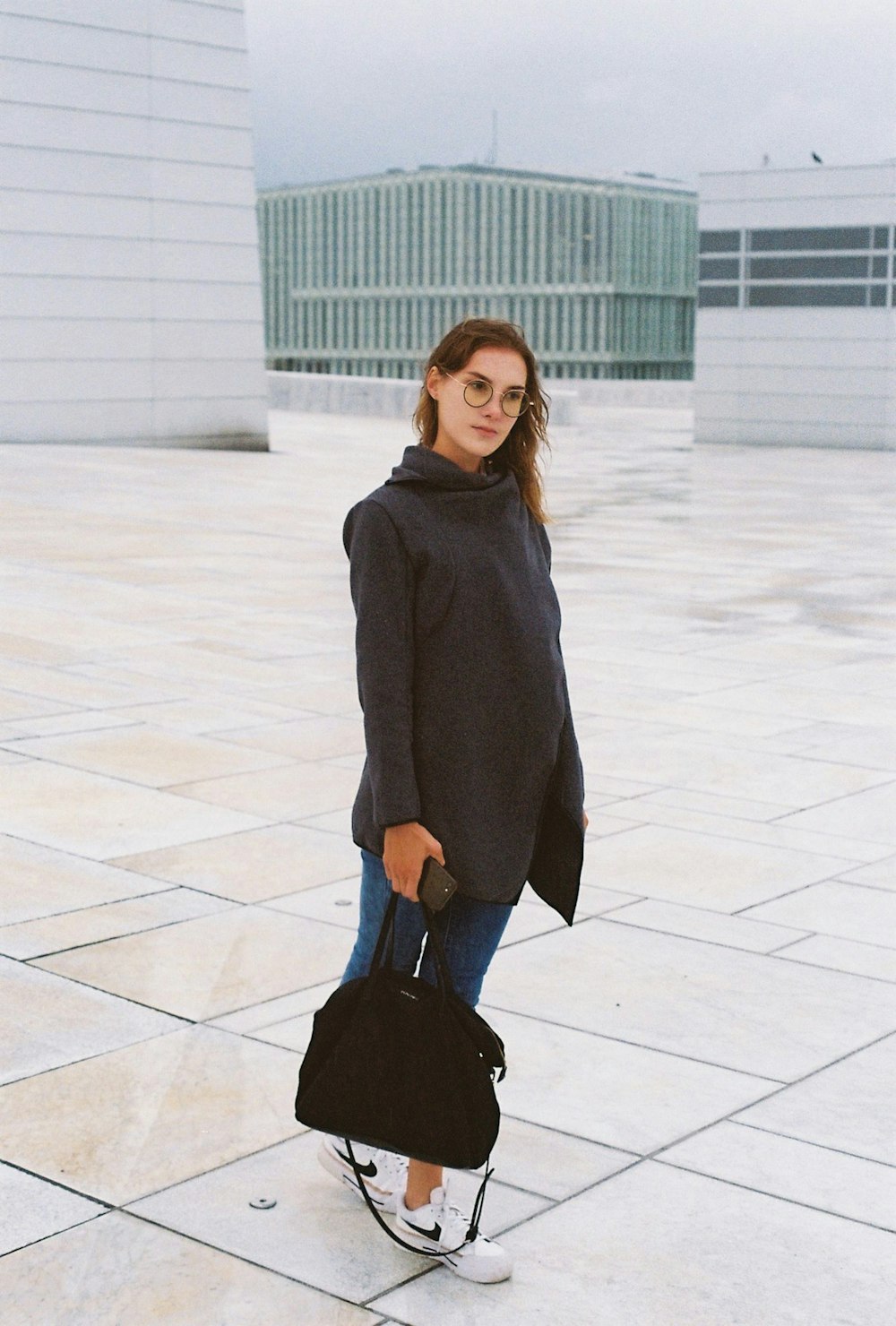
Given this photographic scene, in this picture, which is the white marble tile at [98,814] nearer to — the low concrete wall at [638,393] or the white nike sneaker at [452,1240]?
the white nike sneaker at [452,1240]

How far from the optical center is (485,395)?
3.28m

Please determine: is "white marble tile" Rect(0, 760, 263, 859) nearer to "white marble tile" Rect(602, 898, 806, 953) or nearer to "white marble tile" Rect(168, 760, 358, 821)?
"white marble tile" Rect(168, 760, 358, 821)

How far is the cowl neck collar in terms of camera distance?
10.7 feet

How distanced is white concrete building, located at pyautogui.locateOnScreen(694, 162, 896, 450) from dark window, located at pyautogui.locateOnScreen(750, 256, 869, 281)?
29mm

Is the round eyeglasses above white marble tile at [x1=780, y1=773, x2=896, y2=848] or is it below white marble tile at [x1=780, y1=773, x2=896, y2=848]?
above

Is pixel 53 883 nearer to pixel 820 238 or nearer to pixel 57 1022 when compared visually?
pixel 57 1022

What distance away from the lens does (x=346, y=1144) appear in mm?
3479

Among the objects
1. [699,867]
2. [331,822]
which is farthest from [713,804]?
[331,822]

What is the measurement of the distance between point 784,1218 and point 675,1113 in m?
0.55

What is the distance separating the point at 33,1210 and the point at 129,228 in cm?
2802

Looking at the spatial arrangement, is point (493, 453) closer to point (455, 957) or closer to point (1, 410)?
point (455, 957)

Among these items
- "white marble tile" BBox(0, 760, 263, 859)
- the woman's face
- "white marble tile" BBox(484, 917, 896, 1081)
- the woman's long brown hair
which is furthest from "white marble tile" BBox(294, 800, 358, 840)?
the woman's face

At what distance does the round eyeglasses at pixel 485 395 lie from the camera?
10.7ft

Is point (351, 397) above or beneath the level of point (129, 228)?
beneath
